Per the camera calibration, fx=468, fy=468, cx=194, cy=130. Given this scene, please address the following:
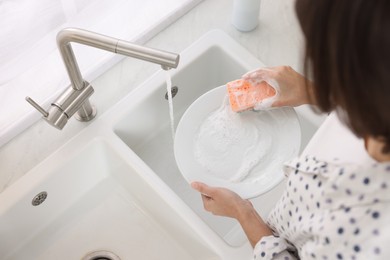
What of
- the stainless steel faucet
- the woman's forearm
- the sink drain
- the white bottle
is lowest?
the sink drain

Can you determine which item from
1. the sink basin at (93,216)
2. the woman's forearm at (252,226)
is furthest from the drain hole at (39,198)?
the woman's forearm at (252,226)

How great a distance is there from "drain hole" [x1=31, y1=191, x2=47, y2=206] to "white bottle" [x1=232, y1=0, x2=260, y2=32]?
2.09ft

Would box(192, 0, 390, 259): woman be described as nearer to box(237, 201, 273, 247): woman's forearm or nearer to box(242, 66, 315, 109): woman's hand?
box(237, 201, 273, 247): woman's forearm

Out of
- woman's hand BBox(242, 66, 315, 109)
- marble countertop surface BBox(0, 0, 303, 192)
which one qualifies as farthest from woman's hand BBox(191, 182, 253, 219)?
marble countertop surface BBox(0, 0, 303, 192)

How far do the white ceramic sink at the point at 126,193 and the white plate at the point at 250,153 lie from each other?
0.08 m

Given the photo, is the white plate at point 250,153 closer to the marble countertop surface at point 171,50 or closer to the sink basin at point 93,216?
the sink basin at point 93,216

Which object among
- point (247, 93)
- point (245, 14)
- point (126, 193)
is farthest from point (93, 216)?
point (245, 14)

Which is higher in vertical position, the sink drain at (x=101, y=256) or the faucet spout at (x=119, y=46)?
the faucet spout at (x=119, y=46)

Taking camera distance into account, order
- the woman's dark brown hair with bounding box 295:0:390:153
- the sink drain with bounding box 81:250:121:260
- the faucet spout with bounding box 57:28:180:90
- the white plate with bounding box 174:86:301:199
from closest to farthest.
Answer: the woman's dark brown hair with bounding box 295:0:390:153
the faucet spout with bounding box 57:28:180:90
the white plate with bounding box 174:86:301:199
the sink drain with bounding box 81:250:121:260

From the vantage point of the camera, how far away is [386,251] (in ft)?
1.84

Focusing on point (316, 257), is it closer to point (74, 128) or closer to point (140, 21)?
point (74, 128)

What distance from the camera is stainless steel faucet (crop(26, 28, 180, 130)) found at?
820 mm

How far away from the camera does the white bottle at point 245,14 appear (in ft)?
3.81

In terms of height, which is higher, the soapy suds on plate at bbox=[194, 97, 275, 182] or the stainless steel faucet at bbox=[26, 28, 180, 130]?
the stainless steel faucet at bbox=[26, 28, 180, 130]
